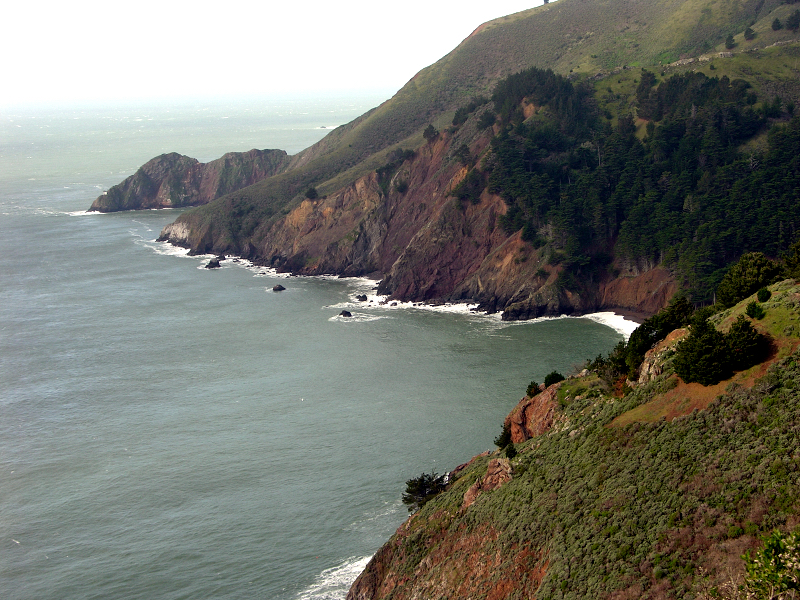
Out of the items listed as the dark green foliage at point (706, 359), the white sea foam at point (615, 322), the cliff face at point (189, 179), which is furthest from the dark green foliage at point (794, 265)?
the cliff face at point (189, 179)

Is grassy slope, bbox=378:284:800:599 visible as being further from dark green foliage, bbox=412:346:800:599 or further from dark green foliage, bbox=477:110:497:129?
dark green foliage, bbox=477:110:497:129

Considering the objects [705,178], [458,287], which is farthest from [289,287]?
[705,178]

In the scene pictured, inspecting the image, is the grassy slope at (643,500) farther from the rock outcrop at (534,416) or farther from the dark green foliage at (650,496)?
the rock outcrop at (534,416)

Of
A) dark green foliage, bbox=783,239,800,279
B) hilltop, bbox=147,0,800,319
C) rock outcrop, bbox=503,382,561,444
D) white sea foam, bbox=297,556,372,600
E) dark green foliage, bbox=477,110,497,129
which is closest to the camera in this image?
dark green foliage, bbox=783,239,800,279

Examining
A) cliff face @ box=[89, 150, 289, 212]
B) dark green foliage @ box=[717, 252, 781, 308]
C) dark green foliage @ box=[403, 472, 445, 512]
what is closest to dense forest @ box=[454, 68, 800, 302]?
dark green foliage @ box=[717, 252, 781, 308]

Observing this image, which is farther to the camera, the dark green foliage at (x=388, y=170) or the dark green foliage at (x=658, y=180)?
the dark green foliage at (x=388, y=170)
